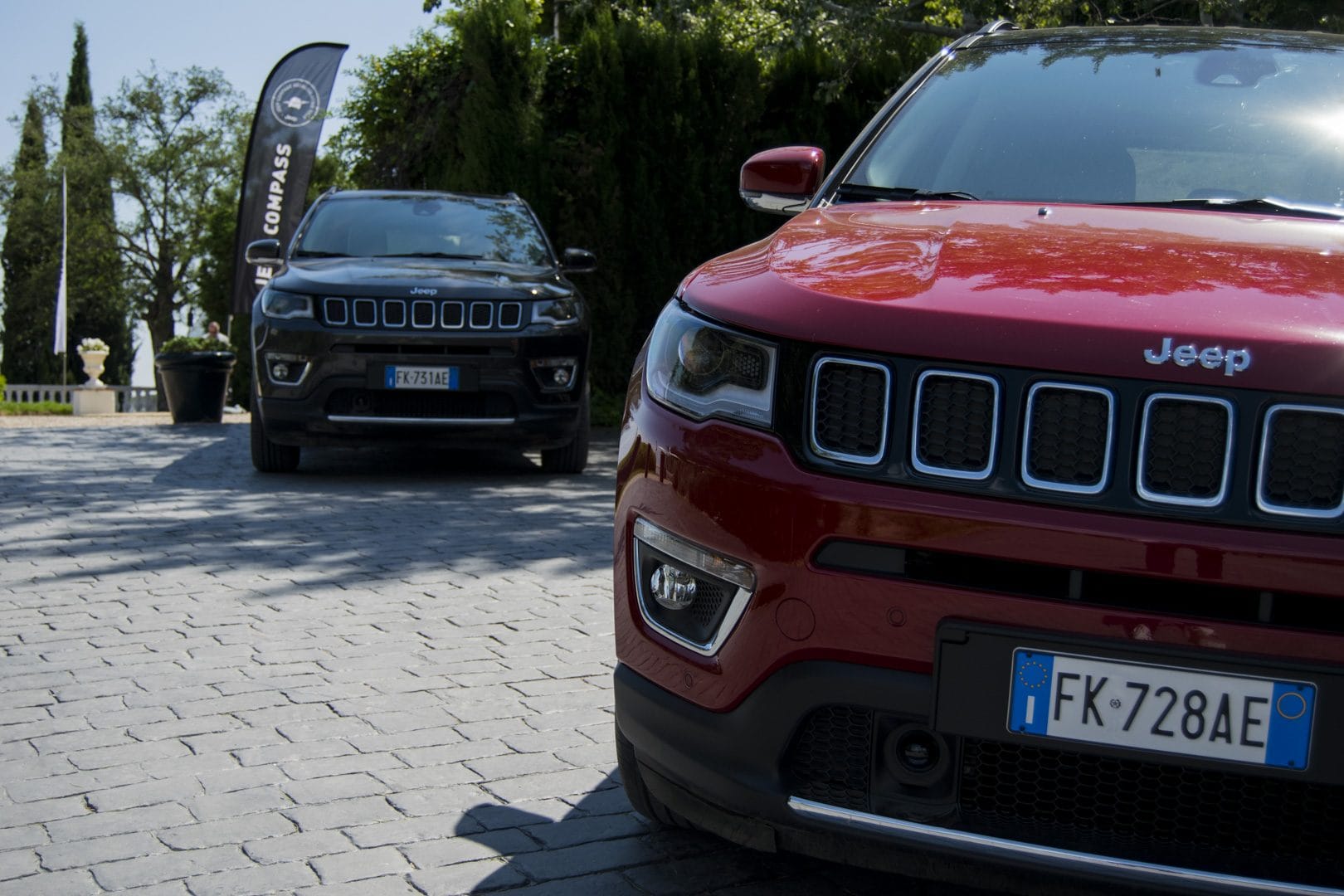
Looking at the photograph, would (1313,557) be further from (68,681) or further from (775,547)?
(68,681)

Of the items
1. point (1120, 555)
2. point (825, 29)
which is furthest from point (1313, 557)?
point (825, 29)

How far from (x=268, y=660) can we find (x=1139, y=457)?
323cm

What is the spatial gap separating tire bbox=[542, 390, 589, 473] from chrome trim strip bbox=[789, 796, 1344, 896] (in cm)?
710

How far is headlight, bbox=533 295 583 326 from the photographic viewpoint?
888 cm

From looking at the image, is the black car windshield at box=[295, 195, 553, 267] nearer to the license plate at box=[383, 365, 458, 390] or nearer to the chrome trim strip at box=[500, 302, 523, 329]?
the chrome trim strip at box=[500, 302, 523, 329]

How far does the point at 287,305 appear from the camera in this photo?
8680mm

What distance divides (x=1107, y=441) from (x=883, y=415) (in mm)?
352

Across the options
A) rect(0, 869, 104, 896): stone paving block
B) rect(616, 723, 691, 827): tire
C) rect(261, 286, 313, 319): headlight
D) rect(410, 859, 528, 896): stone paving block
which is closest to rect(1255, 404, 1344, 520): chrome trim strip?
rect(616, 723, 691, 827): tire

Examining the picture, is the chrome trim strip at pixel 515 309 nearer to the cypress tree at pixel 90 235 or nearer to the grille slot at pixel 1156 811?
the grille slot at pixel 1156 811

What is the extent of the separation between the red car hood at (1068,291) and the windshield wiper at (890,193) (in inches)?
14.7

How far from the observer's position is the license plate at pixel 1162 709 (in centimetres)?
207

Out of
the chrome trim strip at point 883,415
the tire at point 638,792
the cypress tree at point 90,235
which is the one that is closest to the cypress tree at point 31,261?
the cypress tree at point 90,235

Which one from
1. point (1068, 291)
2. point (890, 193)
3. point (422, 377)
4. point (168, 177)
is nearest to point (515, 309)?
point (422, 377)

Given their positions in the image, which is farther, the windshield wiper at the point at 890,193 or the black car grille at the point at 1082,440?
the windshield wiper at the point at 890,193
